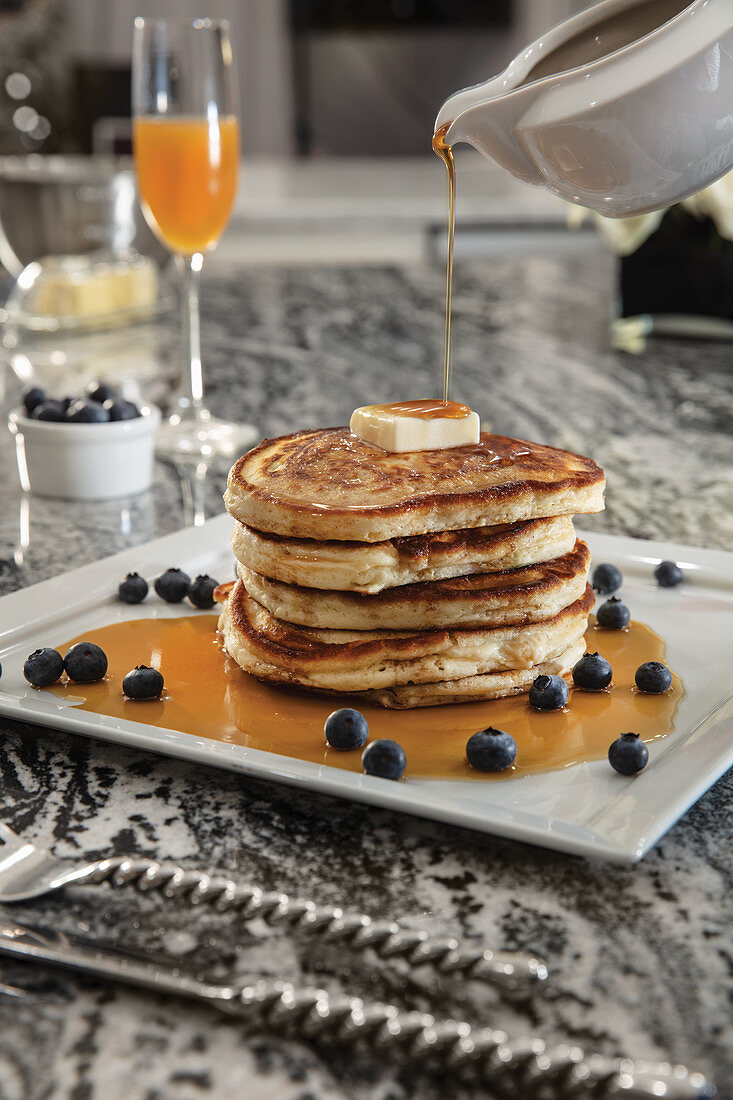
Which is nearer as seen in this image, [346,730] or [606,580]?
[346,730]

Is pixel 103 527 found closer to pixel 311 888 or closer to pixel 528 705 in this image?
pixel 528 705

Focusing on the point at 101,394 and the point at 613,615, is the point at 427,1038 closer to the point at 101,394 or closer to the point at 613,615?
the point at 613,615

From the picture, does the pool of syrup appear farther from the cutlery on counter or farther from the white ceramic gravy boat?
the white ceramic gravy boat

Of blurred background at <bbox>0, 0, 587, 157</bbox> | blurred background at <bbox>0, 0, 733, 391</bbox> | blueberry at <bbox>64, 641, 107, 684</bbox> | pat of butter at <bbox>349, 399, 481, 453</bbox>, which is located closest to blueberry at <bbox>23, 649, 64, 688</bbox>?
blueberry at <bbox>64, 641, 107, 684</bbox>

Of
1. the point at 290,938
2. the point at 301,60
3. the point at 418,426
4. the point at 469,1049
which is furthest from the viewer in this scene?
the point at 301,60

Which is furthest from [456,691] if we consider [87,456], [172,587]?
[87,456]

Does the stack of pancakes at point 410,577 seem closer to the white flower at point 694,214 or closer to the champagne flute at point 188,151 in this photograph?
the champagne flute at point 188,151
